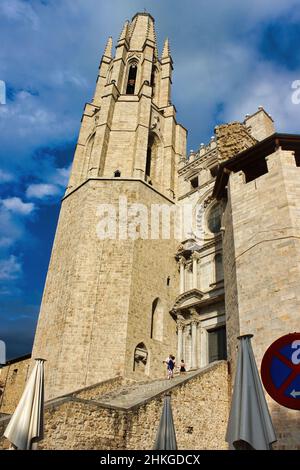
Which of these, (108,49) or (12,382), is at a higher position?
(108,49)

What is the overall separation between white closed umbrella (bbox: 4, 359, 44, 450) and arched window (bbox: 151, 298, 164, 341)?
432 inches

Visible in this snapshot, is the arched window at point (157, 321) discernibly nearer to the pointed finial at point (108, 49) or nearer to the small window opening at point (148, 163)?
the small window opening at point (148, 163)

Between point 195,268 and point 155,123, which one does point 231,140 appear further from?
point 155,123

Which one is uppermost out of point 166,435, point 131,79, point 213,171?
point 131,79

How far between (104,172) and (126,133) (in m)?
3.17

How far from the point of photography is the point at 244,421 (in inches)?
198

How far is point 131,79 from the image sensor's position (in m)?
27.8

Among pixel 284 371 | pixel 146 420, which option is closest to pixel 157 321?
pixel 146 420

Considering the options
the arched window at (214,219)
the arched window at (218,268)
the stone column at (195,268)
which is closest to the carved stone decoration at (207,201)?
the arched window at (214,219)

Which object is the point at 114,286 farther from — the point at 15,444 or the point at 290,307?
the point at 15,444

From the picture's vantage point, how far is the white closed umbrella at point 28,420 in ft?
18.9

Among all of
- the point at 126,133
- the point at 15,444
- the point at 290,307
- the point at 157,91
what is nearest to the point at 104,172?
the point at 126,133

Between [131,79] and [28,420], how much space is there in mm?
26101

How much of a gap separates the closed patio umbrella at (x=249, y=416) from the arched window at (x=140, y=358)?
10404mm
